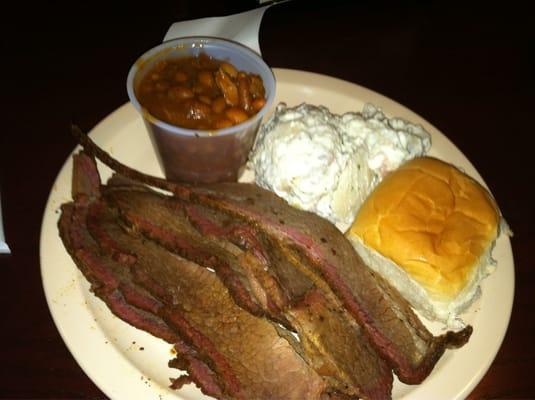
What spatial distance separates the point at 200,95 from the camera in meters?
2.26

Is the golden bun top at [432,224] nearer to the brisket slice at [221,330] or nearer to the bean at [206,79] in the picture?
the brisket slice at [221,330]

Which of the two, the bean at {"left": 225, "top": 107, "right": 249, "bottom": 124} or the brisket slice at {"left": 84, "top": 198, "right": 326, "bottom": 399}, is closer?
the brisket slice at {"left": 84, "top": 198, "right": 326, "bottom": 399}

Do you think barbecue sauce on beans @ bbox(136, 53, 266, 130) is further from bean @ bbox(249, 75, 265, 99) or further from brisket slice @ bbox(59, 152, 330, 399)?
brisket slice @ bbox(59, 152, 330, 399)

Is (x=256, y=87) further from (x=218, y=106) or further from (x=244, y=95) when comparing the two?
(x=218, y=106)

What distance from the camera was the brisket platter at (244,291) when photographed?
1937mm

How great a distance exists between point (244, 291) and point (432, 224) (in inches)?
33.4

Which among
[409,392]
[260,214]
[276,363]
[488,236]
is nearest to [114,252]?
[260,214]

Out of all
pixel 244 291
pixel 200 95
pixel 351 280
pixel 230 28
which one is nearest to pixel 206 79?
pixel 200 95

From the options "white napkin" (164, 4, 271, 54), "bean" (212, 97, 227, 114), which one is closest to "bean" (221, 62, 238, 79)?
"bean" (212, 97, 227, 114)

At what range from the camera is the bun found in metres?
2.04

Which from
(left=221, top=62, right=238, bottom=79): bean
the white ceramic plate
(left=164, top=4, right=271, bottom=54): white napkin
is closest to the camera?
the white ceramic plate

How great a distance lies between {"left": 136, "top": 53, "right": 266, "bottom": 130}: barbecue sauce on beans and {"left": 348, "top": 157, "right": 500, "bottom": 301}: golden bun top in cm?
72

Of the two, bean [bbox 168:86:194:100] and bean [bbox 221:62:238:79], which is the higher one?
bean [bbox 221:62:238:79]

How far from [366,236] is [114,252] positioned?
1.06 m
